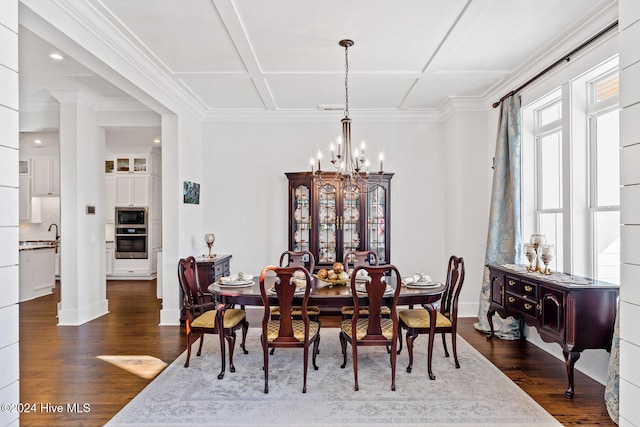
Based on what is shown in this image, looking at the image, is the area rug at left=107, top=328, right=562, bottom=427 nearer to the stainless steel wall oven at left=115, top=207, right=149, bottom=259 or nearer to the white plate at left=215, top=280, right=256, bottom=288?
the white plate at left=215, top=280, right=256, bottom=288

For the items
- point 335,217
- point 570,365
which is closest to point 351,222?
point 335,217

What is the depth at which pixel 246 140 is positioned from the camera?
5625mm

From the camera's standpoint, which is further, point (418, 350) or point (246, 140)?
point (246, 140)

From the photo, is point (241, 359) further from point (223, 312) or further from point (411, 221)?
point (411, 221)

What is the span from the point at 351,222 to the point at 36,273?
525 centimetres

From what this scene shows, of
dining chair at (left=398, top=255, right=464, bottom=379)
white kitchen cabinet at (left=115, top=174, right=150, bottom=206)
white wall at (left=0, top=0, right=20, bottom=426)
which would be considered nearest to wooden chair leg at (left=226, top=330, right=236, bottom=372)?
dining chair at (left=398, top=255, right=464, bottom=379)

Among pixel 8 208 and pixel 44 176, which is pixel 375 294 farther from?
pixel 44 176

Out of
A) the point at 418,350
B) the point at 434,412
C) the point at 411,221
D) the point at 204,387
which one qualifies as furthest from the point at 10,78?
the point at 411,221

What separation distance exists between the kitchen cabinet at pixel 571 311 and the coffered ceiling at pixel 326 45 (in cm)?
196

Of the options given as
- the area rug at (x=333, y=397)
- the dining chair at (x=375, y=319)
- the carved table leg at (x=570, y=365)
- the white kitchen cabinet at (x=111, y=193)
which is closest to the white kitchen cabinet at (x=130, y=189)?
the white kitchen cabinet at (x=111, y=193)

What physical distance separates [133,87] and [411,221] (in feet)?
12.6

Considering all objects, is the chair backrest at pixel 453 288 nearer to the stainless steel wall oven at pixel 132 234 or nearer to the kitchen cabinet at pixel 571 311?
the kitchen cabinet at pixel 571 311

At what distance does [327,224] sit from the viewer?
5.31 m

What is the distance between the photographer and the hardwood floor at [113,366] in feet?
8.64
